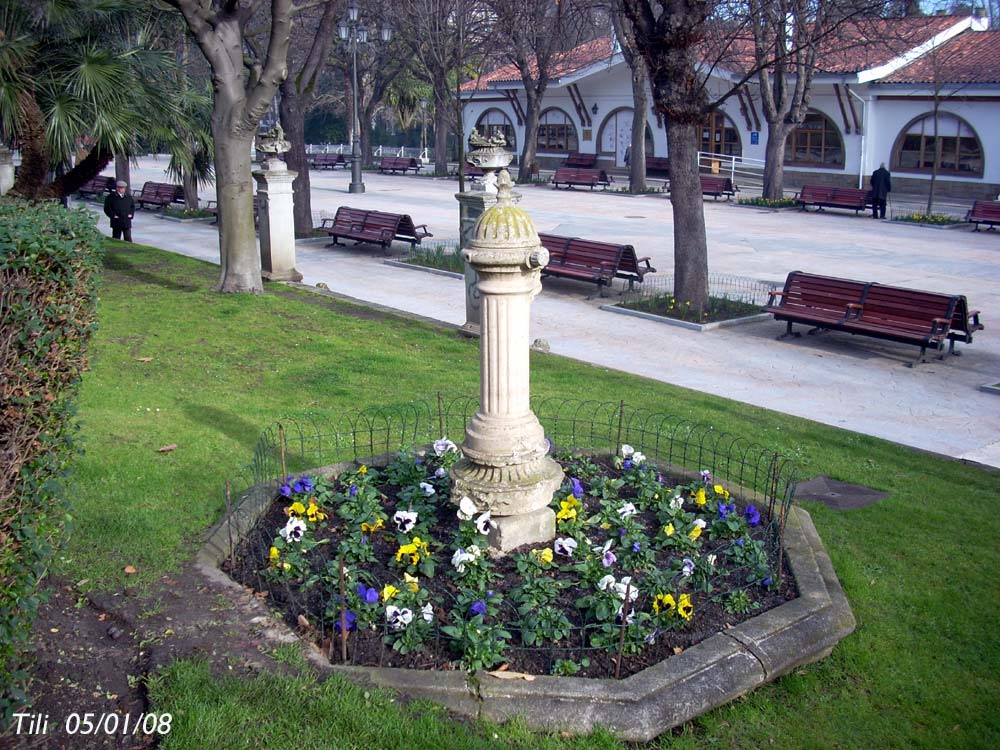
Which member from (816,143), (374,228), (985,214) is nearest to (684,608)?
(374,228)

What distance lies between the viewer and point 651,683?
14.6ft

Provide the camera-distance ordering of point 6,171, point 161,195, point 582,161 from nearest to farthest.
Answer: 1. point 6,171
2. point 161,195
3. point 582,161

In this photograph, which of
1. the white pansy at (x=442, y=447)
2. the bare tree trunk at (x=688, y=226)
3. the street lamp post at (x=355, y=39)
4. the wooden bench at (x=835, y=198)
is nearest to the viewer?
the white pansy at (x=442, y=447)

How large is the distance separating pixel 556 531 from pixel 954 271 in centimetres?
1494

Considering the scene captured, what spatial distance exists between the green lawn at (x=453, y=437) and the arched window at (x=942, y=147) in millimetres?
23344

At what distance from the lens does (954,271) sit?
18109 mm

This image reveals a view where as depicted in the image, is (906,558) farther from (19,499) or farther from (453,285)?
(453,285)

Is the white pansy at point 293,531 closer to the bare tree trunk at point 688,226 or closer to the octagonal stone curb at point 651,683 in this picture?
the octagonal stone curb at point 651,683

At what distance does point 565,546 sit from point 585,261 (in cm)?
1121

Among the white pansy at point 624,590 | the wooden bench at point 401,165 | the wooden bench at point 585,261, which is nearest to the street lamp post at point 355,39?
the wooden bench at point 401,165

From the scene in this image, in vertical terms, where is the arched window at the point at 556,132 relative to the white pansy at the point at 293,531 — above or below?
above

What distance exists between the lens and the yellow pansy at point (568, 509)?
5.83 metres

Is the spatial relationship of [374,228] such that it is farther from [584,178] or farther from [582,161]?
[582,161]

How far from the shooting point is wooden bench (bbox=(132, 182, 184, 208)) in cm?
2698
